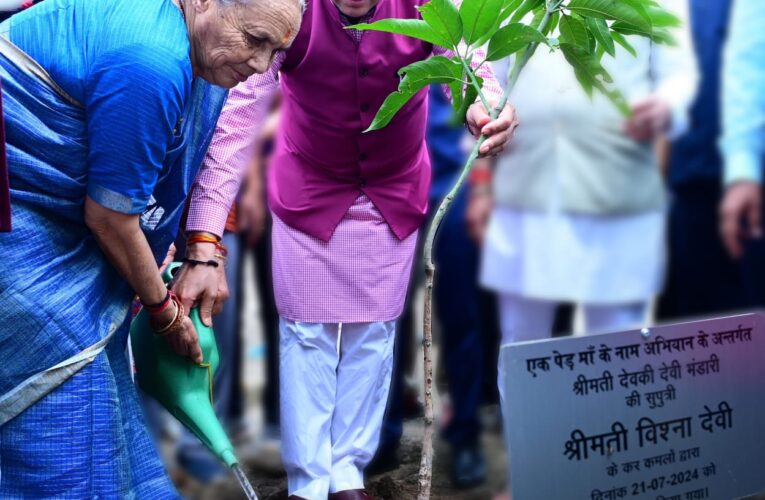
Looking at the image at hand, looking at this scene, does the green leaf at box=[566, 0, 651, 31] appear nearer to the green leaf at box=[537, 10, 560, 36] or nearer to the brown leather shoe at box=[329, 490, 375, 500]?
the green leaf at box=[537, 10, 560, 36]

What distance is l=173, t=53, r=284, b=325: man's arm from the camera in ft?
8.38

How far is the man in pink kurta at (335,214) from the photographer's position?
272cm

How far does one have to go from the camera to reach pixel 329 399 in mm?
3004

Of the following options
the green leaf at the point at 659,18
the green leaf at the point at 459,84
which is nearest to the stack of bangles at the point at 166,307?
the green leaf at the point at 459,84

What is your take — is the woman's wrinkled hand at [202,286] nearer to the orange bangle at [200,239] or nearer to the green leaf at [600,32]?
the orange bangle at [200,239]

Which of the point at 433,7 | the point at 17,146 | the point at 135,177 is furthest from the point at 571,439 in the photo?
the point at 17,146

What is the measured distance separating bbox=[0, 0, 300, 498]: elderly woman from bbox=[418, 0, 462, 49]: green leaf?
0.27 m

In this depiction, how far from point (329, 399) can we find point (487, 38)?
44.9 inches

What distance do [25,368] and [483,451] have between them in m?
2.16

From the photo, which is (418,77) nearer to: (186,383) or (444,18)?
(444,18)

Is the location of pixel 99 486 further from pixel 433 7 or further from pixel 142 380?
pixel 433 7

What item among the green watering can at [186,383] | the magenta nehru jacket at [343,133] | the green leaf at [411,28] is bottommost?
the green watering can at [186,383]

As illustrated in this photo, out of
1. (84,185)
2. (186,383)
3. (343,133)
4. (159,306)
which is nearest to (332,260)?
(343,133)

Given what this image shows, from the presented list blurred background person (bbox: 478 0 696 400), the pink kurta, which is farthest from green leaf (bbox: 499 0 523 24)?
blurred background person (bbox: 478 0 696 400)
